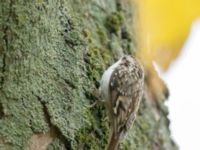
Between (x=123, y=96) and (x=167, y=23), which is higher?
(x=167, y=23)

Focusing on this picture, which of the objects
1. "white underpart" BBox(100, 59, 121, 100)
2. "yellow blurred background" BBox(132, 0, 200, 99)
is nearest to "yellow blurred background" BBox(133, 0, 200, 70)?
"yellow blurred background" BBox(132, 0, 200, 99)

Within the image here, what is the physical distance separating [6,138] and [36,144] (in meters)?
0.10

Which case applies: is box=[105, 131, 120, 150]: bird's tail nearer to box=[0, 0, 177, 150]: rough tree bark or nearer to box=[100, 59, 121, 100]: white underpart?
box=[0, 0, 177, 150]: rough tree bark

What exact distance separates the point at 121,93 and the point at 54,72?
49 cm


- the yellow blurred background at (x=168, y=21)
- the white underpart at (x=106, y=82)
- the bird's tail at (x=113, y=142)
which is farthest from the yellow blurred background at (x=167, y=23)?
the bird's tail at (x=113, y=142)

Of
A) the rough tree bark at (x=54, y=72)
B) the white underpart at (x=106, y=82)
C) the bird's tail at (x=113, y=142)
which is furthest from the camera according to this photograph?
the white underpart at (x=106, y=82)

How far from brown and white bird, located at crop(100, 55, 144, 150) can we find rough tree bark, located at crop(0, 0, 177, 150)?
3 cm

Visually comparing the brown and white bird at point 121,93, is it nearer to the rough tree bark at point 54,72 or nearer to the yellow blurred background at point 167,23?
the rough tree bark at point 54,72

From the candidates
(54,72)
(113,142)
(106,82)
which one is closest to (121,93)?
(106,82)

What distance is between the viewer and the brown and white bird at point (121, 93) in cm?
207

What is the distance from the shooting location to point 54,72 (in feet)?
5.99

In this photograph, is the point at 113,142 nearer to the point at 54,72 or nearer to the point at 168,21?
the point at 54,72

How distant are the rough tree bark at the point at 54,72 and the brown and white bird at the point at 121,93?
1.3 inches

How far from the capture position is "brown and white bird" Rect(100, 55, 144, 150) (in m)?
2.07
